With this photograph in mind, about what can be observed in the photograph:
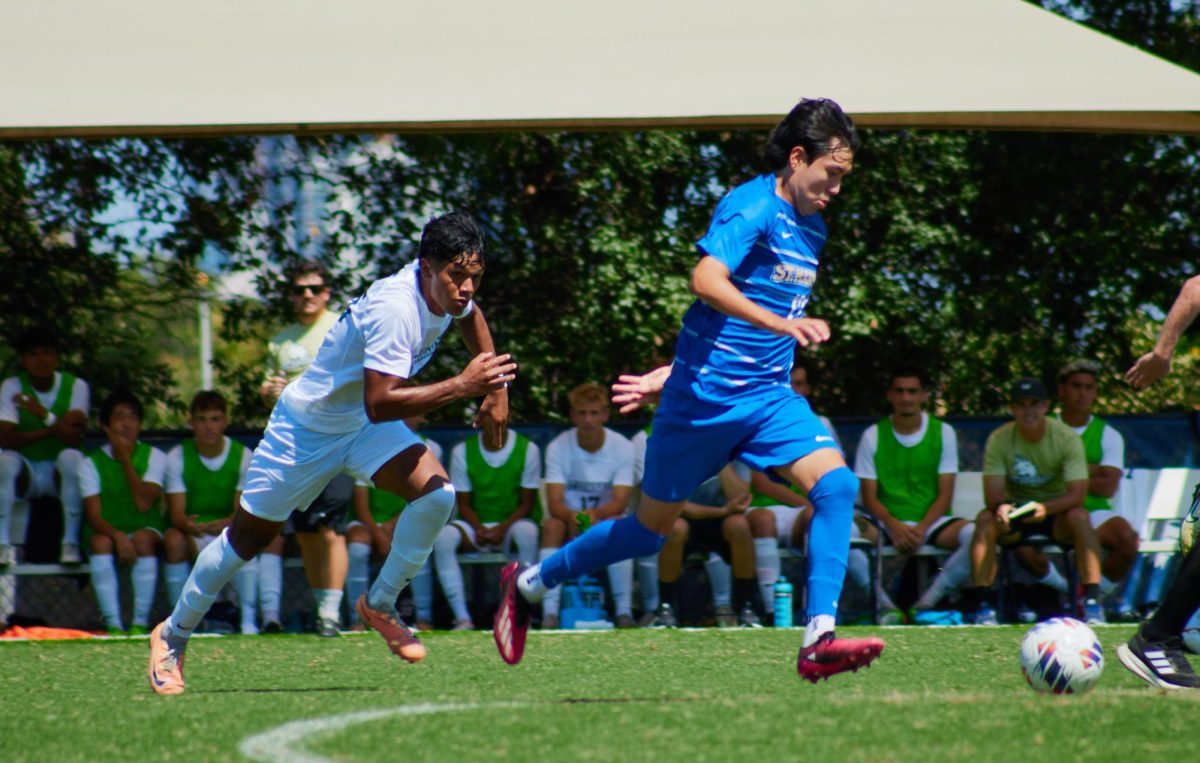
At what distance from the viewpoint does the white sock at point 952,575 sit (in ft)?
30.5

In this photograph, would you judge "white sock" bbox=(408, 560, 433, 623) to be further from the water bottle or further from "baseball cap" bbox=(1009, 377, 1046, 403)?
"baseball cap" bbox=(1009, 377, 1046, 403)

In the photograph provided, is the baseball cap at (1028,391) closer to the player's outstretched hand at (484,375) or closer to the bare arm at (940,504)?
the bare arm at (940,504)

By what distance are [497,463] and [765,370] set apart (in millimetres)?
4791

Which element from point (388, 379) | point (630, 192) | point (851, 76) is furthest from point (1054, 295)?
point (388, 379)

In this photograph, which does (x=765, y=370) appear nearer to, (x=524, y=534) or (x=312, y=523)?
(x=312, y=523)

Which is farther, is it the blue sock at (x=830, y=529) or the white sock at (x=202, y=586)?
the white sock at (x=202, y=586)

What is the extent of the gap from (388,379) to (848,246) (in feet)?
26.2

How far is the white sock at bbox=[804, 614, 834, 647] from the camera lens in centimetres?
477

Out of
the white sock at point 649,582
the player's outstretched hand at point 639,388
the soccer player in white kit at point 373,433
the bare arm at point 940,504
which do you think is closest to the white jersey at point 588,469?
the white sock at point 649,582

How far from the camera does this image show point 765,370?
16.8ft

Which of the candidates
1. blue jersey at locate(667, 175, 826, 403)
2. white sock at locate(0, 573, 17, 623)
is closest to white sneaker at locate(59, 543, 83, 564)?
white sock at locate(0, 573, 17, 623)

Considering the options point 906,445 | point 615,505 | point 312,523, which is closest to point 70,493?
point 312,523

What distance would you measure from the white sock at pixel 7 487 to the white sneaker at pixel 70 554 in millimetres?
322

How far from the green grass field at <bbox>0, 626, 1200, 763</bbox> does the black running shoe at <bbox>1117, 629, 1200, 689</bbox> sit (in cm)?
14
